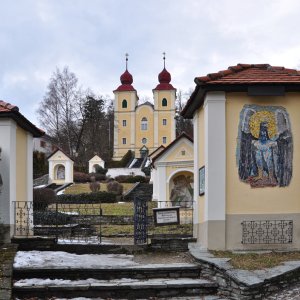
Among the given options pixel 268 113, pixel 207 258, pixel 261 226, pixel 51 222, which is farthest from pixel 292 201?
pixel 51 222

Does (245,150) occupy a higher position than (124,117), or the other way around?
(124,117)

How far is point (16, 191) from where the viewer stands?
43.5ft

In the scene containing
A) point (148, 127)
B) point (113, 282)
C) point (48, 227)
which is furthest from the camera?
point (148, 127)

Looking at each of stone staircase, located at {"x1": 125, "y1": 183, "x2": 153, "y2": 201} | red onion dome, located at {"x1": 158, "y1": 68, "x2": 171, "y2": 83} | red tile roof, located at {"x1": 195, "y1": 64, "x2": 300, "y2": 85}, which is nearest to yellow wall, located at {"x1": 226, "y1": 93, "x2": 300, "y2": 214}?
red tile roof, located at {"x1": 195, "y1": 64, "x2": 300, "y2": 85}

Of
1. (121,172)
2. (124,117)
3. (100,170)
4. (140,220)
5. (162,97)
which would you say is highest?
(162,97)

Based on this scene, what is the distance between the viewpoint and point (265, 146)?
11672 mm

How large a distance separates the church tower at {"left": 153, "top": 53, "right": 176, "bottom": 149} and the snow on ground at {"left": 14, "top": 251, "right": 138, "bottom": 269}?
69.6 m

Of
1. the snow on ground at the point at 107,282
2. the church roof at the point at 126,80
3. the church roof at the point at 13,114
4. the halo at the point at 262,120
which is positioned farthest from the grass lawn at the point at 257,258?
the church roof at the point at 126,80

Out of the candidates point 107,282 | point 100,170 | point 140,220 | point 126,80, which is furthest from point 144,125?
point 107,282

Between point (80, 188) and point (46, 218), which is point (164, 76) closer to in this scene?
point (80, 188)

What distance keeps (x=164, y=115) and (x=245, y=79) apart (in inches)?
2778

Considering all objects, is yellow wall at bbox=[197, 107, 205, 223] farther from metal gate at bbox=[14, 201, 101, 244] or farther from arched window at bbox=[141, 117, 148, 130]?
arched window at bbox=[141, 117, 148, 130]

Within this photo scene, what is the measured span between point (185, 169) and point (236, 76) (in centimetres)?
1633

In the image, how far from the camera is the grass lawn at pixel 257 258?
9.29 meters
